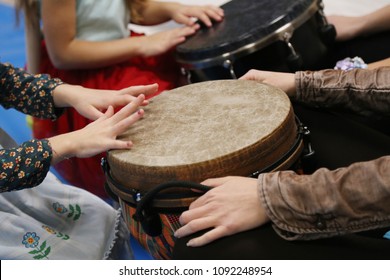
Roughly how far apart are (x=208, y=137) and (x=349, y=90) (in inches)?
14.8

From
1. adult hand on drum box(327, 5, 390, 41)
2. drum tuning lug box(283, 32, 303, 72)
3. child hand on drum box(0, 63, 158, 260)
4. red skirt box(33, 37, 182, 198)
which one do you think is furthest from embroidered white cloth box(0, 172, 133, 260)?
adult hand on drum box(327, 5, 390, 41)

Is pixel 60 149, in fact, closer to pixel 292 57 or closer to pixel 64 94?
pixel 64 94

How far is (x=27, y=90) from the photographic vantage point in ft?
3.84

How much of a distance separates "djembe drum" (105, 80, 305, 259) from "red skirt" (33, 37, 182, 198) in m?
0.53

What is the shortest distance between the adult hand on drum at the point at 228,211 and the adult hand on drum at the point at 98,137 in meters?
0.21

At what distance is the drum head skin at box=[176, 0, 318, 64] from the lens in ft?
4.22

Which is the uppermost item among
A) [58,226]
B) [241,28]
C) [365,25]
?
[241,28]

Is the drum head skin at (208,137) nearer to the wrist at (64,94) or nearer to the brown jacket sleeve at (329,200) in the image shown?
the brown jacket sleeve at (329,200)

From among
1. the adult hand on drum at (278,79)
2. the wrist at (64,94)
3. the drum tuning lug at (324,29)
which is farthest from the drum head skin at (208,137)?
the drum tuning lug at (324,29)

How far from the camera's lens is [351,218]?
0.76 metres

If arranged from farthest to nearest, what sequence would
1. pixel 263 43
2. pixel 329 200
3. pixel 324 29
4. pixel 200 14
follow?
pixel 200 14 < pixel 324 29 < pixel 263 43 < pixel 329 200

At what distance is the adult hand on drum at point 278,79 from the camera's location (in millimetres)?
1111

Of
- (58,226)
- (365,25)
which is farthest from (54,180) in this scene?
(365,25)

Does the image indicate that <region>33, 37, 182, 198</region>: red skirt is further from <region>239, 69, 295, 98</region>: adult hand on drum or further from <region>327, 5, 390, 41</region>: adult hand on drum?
<region>327, 5, 390, 41</region>: adult hand on drum
